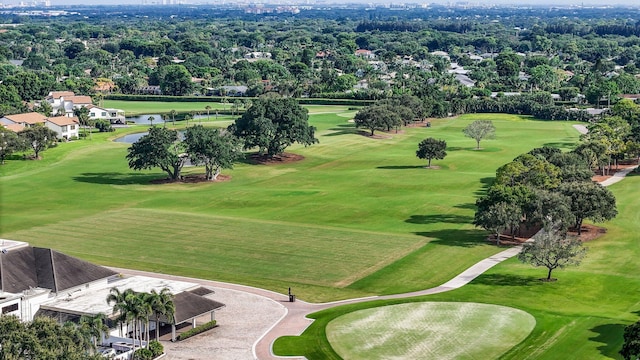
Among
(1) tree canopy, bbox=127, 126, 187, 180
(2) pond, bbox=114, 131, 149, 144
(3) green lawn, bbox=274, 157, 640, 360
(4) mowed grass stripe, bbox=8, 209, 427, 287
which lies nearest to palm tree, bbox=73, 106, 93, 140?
(2) pond, bbox=114, 131, 149, 144

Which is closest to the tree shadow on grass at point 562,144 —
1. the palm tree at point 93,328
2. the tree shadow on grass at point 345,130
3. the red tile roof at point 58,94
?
the tree shadow on grass at point 345,130

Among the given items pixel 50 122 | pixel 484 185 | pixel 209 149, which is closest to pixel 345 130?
pixel 50 122

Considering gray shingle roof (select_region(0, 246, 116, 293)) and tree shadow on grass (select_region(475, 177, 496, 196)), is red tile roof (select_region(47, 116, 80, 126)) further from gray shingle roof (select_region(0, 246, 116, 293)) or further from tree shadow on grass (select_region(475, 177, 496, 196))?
gray shingle roof (select_region(0, 246, 116, 293))

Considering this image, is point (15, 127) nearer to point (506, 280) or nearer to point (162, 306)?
point (506, 280)

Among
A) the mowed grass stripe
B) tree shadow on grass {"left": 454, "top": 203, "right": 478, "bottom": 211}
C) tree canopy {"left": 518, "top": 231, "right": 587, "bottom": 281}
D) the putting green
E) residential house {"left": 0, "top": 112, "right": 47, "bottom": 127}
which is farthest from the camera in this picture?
residential house {"left": 0, "top": 112, "right": 47, "bottom": 127}

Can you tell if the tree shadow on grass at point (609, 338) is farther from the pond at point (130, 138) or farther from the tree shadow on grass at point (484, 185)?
the pond at point (130, 138)

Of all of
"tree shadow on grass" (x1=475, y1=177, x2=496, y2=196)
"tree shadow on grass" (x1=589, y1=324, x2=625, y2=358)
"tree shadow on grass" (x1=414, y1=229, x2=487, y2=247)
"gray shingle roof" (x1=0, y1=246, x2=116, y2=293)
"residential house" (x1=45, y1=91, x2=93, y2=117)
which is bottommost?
"tree shadow on grass" (x1=475, y1=177, x2=496, y2=196)
